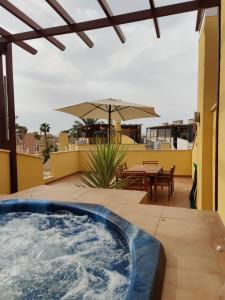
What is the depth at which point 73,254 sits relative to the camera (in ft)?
8.87

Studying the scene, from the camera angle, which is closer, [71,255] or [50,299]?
[50,299]

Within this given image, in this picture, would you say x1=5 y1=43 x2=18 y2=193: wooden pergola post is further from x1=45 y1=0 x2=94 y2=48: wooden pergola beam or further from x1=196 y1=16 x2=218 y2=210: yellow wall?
x1=196 y1=16 x2=218 y2=210: yellow wall

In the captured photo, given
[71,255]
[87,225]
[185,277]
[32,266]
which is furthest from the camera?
[87,225]

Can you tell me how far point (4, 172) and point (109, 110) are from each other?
3.81 metres

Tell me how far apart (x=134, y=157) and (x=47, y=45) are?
6357 mm

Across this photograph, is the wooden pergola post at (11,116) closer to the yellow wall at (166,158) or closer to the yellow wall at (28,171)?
the yellow wall at (28,171)

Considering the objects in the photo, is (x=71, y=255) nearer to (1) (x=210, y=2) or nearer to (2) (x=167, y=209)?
(2) (x=167, y=209)

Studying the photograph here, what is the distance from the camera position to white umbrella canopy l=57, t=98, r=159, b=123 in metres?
7.51

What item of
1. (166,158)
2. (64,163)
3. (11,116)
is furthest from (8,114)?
(166,158)

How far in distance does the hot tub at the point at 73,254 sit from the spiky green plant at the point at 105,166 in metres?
1.63

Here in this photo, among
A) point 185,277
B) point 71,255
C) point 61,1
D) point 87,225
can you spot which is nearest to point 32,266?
point 71,255

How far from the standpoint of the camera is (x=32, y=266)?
247 cm

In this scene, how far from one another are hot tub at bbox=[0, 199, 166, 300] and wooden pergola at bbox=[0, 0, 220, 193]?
7.44ft

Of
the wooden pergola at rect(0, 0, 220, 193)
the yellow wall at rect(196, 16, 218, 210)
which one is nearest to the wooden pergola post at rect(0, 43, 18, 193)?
the wooden pergola at rect(0, 0, 220, 193)
